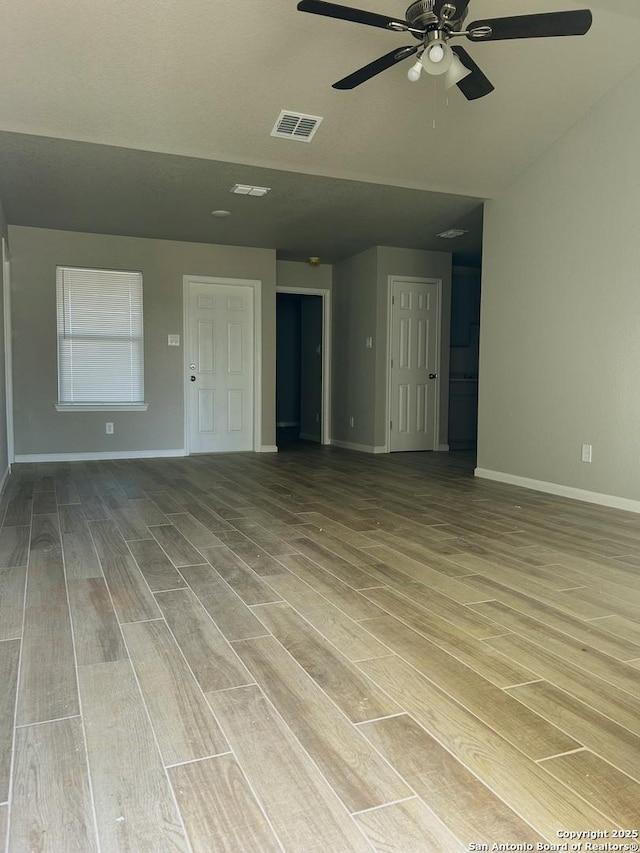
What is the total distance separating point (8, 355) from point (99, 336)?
975 millimetres

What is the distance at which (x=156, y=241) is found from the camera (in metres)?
6.86

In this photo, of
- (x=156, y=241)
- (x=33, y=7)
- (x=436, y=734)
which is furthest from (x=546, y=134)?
(x=436, y=734)

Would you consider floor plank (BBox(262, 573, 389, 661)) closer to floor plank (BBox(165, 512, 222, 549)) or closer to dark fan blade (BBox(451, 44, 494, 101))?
floor plank (BBox(165, 512, 222, 549))

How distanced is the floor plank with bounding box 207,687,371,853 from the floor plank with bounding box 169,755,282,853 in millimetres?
24

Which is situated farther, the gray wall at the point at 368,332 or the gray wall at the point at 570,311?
the gray wall at the point at 368,332

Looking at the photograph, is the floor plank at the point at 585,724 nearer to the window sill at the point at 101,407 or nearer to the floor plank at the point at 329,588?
the floor plank at the point at 329,588

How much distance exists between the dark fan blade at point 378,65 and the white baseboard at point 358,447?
486cm

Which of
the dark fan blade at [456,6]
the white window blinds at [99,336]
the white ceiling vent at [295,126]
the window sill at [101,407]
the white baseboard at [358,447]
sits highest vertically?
the white ceiling vent at [295,126]

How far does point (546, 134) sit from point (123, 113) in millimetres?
3107

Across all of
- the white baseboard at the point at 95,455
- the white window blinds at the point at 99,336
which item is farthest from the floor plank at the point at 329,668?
the white window blinds at the point at 99,336

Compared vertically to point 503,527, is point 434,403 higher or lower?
higher

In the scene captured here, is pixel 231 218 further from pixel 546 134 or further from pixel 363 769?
pixel 363 769

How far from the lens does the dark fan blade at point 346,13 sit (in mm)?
2586

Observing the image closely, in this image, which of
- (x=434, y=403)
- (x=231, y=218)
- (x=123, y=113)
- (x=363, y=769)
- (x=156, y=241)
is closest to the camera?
(x=363, y=769)
